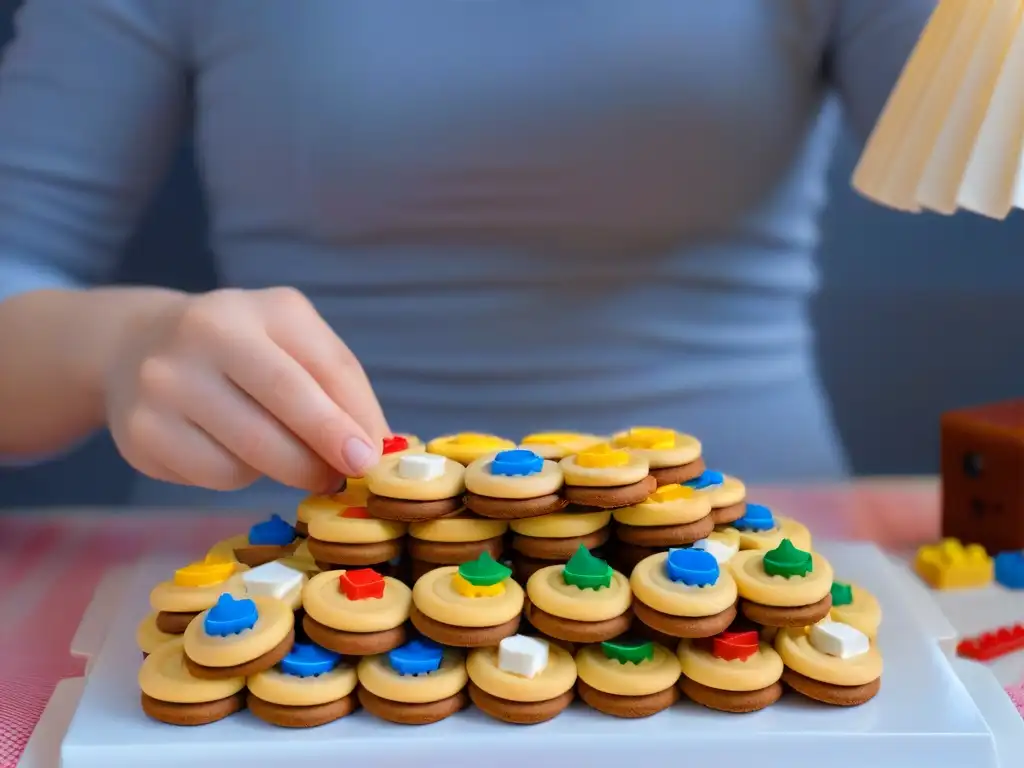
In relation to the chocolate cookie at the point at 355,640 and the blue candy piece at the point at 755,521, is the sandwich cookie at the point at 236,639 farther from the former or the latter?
the blue candy piece at the point at 755,521

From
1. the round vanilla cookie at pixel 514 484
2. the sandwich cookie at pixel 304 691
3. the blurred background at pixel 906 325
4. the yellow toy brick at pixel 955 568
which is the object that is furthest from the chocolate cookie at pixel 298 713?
the blurred background at pixel 906 325

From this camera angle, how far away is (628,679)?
38 centimetres

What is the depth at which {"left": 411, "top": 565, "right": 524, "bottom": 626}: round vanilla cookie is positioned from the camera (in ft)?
1.28

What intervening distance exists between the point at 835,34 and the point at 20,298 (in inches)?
24.0

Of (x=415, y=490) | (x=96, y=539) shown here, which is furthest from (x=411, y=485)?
(x=96, y=539)

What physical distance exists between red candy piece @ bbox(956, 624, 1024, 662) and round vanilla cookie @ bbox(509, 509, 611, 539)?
19cm

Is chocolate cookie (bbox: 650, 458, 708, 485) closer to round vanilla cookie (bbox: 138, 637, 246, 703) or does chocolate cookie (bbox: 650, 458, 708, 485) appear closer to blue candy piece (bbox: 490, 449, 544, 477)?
blue candy piece (bbox: 490, 449, 544, 477)

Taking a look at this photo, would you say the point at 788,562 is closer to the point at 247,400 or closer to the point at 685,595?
the point at 685,595

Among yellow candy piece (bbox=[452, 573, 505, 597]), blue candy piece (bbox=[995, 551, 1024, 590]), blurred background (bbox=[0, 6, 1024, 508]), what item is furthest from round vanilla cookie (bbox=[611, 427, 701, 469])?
blurred background (bbox=[0, 6, 1024, 508])

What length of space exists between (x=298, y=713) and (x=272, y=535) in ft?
0.44

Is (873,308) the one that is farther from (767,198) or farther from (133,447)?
(133,447)

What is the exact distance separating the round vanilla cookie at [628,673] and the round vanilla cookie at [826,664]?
0.05 meters

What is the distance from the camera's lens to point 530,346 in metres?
0.77

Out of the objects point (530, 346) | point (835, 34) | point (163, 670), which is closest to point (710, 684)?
point (163, 670)
